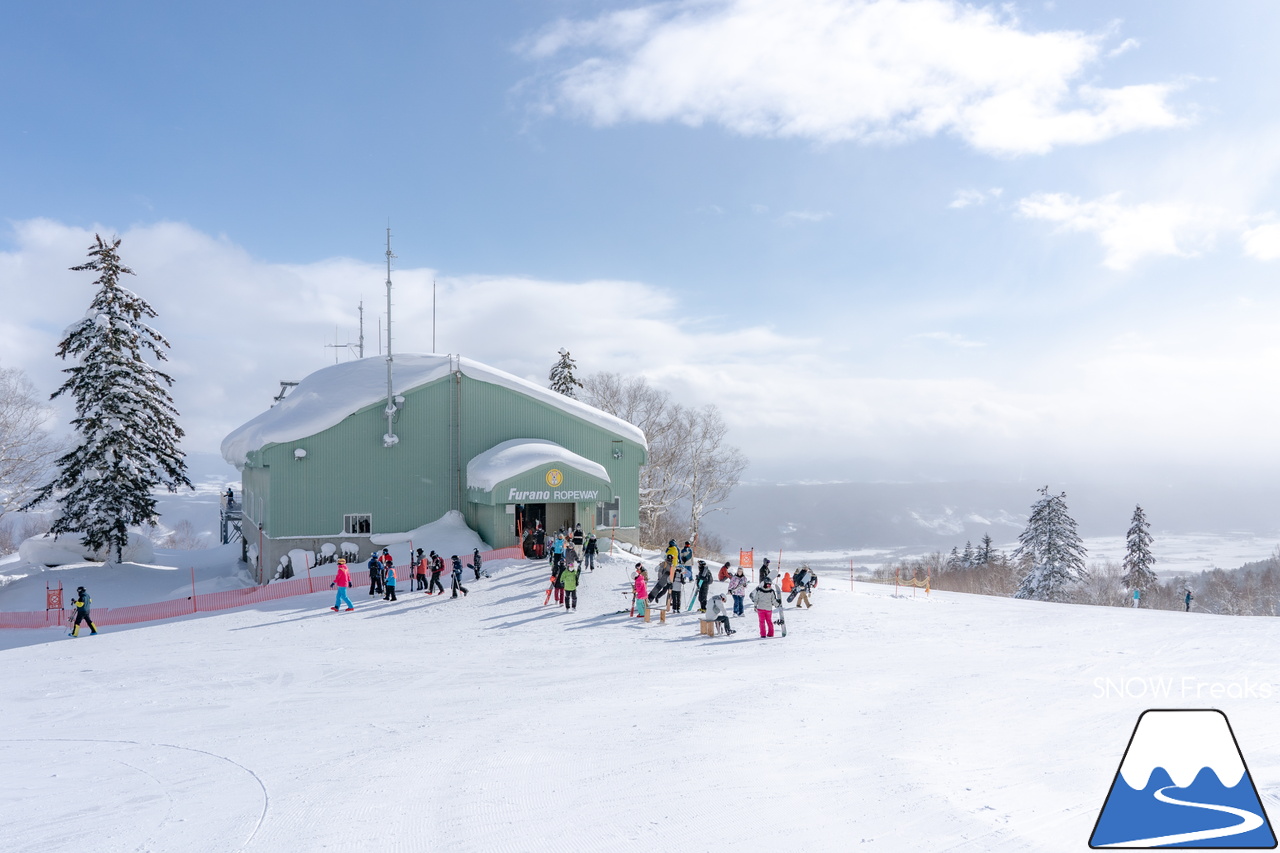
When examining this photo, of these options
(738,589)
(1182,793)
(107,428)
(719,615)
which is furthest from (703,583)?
(107,428)

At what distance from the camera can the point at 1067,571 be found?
48.8 meters

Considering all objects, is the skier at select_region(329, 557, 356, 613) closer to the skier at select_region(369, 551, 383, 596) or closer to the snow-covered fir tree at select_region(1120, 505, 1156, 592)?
the skier at select_region(369, 551, 383, 596)

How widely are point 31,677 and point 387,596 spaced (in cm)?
836

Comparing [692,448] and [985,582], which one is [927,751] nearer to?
[692,448]

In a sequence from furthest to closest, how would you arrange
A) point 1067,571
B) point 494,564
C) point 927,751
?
point 1067,571
point 494,564
point 927,751

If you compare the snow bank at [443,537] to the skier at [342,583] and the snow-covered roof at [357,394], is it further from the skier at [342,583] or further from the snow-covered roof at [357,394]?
the skier at [342,583]

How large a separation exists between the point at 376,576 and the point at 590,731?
13.9 metres

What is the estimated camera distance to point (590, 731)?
A: 33.1ft

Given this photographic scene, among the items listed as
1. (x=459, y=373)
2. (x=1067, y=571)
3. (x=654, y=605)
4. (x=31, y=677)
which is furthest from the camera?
(x=1067, y=571)

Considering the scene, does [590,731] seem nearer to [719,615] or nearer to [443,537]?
[719,615]

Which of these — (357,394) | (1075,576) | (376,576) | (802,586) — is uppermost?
(357,394)

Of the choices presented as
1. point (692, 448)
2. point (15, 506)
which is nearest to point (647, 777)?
point (15, 506)

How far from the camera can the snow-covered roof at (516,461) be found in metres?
→ 28.3

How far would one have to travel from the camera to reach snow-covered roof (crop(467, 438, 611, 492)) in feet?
93.0
